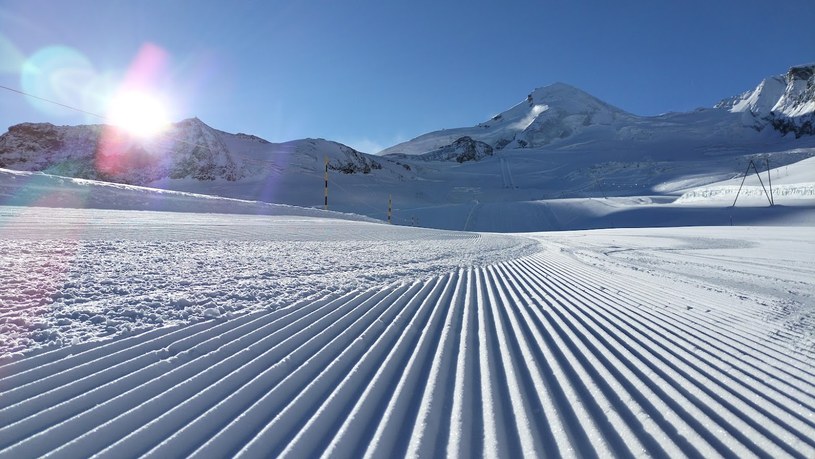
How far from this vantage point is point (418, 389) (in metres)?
2.35

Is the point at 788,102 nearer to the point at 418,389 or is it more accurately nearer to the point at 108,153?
the point at 108,153

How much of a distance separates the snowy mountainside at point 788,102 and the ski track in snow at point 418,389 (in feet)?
491

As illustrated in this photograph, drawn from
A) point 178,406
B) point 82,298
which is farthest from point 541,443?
point 82,298

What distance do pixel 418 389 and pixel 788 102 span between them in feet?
562

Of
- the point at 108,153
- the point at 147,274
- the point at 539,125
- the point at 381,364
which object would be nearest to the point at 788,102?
the point at 539,125

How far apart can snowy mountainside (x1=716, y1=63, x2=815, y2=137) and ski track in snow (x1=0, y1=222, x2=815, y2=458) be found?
149784 mm

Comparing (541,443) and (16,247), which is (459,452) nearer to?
(541,443)

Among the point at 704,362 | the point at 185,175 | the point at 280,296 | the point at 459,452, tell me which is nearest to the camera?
the point at 459,452

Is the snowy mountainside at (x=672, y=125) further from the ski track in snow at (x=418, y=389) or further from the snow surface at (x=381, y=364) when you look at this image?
the ski track in snow at (x=418, y=389)

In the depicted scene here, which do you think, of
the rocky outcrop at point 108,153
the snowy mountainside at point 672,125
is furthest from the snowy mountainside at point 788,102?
the rocky outcrop at point 108,153

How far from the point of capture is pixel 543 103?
628 feet

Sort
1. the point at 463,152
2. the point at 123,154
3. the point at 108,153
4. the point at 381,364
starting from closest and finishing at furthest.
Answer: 1. the point at 381,364
2. the point at 108,153
3. the point at 123,154
4. the point at 463,152

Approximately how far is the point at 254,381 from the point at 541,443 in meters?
1.51

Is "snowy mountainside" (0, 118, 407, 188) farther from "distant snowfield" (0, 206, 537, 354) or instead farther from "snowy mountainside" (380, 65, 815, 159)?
"snowy mountainside" (380, 65, 815, 159)
